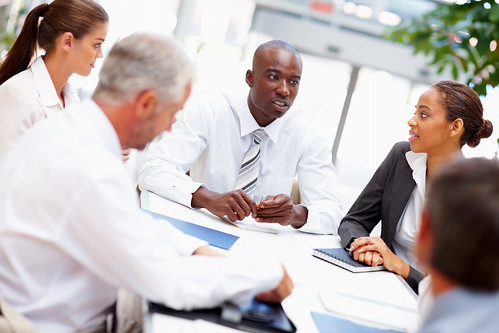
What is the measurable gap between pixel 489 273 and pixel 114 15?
17.0 ft

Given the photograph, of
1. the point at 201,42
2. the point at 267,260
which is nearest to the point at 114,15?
the point at 201,42

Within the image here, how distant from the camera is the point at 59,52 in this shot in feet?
8.17

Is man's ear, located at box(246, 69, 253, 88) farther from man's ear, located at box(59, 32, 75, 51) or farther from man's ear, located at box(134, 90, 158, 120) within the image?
man's ear, located at box(134, 90, 158, 120)

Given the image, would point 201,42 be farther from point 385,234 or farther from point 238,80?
point 385,234

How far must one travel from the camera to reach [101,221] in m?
1.16

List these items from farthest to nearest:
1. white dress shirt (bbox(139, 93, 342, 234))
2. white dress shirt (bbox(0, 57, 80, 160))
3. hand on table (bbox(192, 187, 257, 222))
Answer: white dress shirt (bbox(139, 93, 342, 234))
hand on table (bbox(192, 187, 257, 222))
white dress shirt (bbox(0, 57, 80, 160))

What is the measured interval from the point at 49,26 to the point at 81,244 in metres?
1.61

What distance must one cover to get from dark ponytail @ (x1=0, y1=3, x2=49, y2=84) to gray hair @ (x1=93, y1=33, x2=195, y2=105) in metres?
1.37

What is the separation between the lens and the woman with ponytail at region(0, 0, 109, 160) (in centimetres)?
241

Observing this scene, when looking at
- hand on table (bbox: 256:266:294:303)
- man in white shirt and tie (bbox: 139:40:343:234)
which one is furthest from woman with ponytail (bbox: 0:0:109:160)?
hand on table (bbox: 256:266:294:303)

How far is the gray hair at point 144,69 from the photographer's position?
130 cm

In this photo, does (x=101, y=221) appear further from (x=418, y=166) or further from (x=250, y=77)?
(x=250, y=77)

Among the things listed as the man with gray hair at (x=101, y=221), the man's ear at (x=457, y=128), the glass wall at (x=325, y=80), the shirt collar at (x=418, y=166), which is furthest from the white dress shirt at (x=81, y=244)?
the glass wall at (x=325, y=80)

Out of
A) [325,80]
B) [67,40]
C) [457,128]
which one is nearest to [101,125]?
[67,40]
